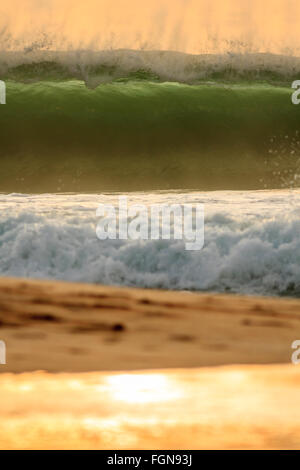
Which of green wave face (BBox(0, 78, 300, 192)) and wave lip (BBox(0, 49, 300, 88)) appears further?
wave lip (BBox(0, 49, 300, 88))

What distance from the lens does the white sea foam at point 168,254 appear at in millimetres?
3961

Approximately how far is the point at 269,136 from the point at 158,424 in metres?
13.9

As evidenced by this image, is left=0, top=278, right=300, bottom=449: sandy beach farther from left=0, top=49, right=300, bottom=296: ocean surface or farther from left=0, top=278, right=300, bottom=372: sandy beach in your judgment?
left=0, top=49, right=300, bottom=296: ocean surface

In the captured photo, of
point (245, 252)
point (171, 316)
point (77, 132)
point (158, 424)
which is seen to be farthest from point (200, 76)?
point (158, 424)

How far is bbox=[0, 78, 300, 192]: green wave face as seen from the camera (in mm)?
13258

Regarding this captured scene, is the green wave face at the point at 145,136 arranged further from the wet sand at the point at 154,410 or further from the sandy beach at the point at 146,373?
the wet sand at the point at 154,410

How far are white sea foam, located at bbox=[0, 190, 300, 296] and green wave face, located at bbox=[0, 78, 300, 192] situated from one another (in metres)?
7.89

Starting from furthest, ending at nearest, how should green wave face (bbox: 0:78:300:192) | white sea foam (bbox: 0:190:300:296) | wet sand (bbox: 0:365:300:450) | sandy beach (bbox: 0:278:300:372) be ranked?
green wave face (bbox: 0:78:300:192) → white sea foam (bbox: 0:190:300:296) → sandy beach (bbox: 0:278:300:372) → wet sand (bbox: 0:365:300:450)

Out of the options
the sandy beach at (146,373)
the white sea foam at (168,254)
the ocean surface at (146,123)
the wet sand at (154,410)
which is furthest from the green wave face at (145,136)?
the wet sand at (154,410)

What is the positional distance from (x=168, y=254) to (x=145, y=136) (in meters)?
10.6

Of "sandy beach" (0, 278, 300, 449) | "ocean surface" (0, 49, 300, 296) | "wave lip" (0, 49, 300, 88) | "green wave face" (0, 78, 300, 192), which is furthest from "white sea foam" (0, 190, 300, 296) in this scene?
"wave lip" (0, 49, 300, 88)

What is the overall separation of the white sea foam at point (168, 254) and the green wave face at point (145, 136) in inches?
311

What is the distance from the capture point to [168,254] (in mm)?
4230
